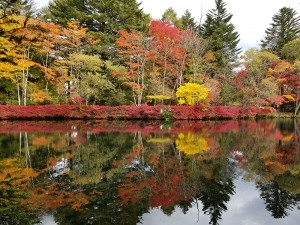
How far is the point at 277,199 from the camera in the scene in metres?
5.09

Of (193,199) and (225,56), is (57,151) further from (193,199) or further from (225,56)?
(225,56)

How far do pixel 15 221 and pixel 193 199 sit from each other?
2.84 metres

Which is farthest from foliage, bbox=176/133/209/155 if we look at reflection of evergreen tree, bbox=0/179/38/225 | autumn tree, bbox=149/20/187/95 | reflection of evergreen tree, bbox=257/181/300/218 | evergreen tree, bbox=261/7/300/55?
evergreen tree, bbox=261/7/300/55

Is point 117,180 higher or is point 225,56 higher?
point 225,56

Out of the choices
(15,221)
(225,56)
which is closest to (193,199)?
(15,221)

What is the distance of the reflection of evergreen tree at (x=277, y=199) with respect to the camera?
15.1 ft

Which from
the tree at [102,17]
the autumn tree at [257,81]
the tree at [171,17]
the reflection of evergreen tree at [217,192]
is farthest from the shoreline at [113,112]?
the reflection of evergreen tree at [217,192]

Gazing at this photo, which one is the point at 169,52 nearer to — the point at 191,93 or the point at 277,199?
the point at 191,93

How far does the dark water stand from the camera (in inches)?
170

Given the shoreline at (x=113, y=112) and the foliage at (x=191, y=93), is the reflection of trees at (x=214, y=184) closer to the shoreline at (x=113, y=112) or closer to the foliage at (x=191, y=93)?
the shoreline at (x=113, y=112)


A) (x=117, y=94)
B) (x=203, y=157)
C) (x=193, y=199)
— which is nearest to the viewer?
(x=193, y=199)

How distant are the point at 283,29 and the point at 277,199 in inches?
1666

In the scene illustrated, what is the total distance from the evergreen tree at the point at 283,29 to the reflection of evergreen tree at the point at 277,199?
1541 inches

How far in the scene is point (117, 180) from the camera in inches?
239
